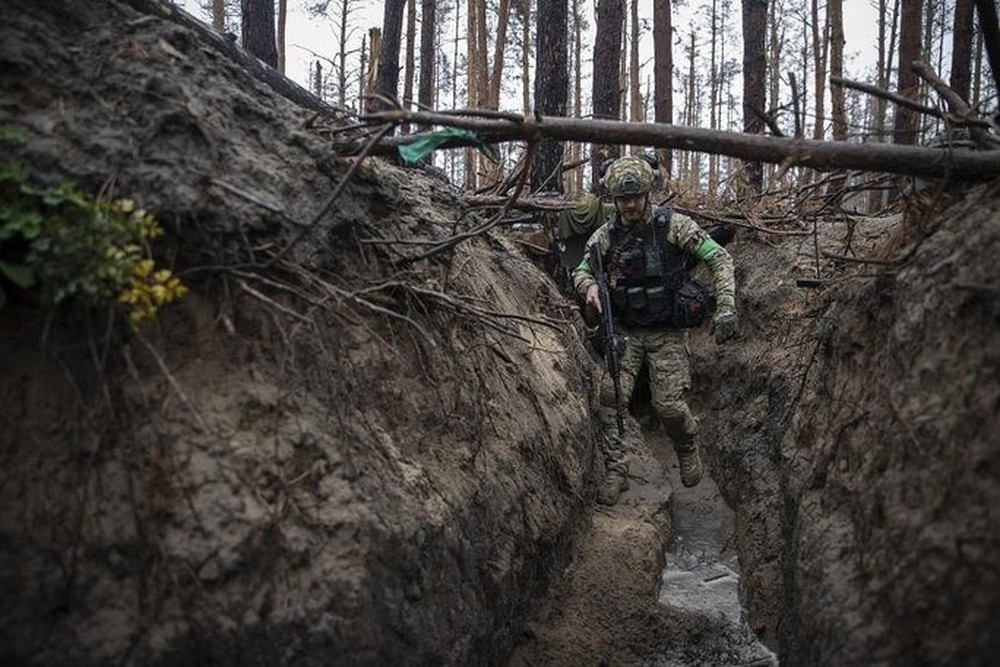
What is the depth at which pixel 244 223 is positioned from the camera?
2828mm

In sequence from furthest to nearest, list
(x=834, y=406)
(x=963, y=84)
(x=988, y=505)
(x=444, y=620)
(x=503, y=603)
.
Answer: (x=963, y=84) → (x=834, y=406) → (x=503, y=603) → (x=444, y=620) → (x=988, y=505)

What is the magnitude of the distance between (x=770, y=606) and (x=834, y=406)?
1.29 metres

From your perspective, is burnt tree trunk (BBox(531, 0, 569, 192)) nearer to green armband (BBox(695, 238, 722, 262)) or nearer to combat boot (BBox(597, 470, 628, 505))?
green armband (BBox(695, 238, 722, 262))

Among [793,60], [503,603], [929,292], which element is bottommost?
[503,603]

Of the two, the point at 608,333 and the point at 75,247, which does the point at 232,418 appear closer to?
the point at 75,247

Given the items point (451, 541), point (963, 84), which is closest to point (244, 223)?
point (451, 541)

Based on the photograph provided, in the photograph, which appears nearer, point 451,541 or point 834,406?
point 451,541

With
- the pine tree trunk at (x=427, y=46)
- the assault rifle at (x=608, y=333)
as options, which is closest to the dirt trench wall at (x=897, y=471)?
the assault rifle at (x=608, y=333)

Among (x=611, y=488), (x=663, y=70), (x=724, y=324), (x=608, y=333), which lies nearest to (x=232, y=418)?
(x=608, y=333)

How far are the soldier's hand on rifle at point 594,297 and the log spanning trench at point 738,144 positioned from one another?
189 cm

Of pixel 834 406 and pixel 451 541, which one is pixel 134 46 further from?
pixel 834 406

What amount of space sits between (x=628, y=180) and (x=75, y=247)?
3.97 meters

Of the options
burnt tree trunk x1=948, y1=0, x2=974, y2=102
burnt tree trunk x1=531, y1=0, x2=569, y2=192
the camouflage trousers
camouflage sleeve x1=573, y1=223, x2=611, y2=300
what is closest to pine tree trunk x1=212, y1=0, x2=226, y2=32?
burnt tree trunk x1=531, y1=0, x2=569, y2=192

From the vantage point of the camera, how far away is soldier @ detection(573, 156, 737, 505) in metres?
5.45
